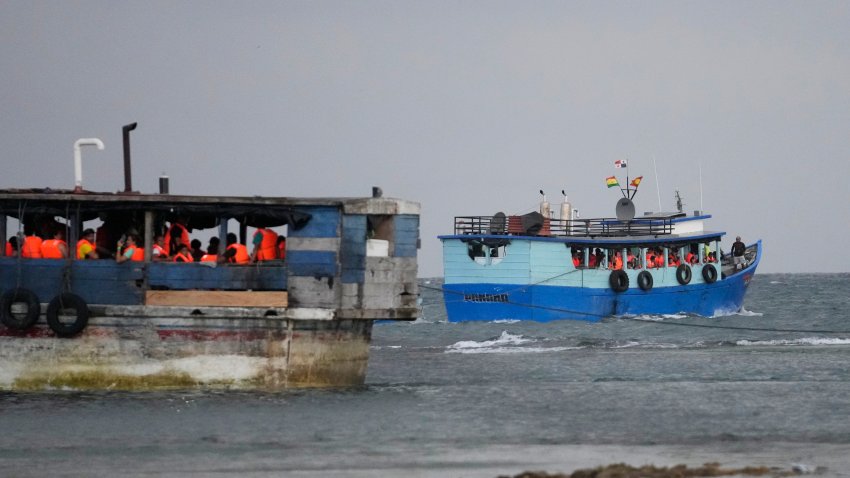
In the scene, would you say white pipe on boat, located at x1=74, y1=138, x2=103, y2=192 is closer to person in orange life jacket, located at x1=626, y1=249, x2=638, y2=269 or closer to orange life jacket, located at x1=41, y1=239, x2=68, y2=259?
orange life jacket, located at x1=41, y1=239, x2=68, y2=259

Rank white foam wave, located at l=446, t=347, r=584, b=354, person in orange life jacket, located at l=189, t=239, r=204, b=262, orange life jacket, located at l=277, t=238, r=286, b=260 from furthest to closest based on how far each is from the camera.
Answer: white foam wave, located at l=446, t=347, r=584, b=354, person in orange life jacket, located at l=189, t=239, r=204, b=262, orange life jacket, located at l=277, t=238, r=286, b=260

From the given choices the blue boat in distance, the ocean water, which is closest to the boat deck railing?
the blue boat in distance

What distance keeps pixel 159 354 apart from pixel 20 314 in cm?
207

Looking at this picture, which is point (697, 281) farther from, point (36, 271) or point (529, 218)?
point (36, 271)

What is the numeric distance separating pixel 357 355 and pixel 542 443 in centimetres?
517

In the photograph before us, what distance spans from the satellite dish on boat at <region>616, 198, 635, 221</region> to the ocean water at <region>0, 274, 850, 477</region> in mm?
19058

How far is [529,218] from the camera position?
42719 millimetres

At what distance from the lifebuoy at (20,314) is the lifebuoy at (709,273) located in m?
33.2

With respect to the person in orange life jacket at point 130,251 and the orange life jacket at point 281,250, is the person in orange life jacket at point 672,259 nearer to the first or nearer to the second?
the orange life jacket at point 281,250

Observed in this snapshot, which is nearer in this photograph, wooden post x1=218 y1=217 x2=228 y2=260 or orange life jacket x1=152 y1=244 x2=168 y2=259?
orange life jacket x1=152 y1=244 x2=168 y2=259

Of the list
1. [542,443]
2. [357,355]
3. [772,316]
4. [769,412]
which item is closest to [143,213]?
[357,355]

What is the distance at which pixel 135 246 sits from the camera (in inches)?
773

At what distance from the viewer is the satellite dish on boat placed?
4750 centimetres

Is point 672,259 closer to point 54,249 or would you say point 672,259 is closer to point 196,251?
point 196,251
